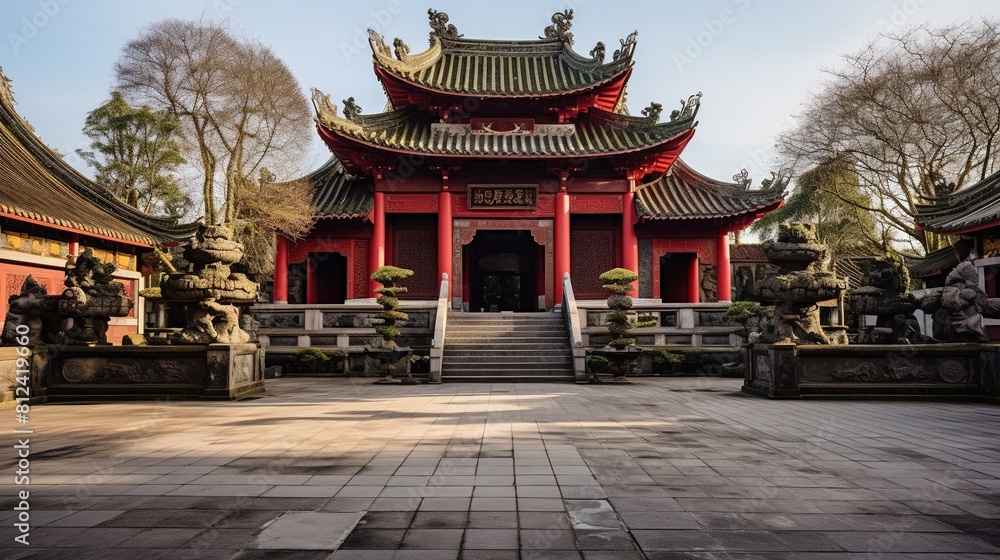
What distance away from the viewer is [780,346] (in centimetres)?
972

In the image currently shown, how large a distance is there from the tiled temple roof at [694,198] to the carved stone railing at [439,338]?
7.19 metres

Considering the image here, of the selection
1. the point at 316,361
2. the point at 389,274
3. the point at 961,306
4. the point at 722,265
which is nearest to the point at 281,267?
the point at 316,361

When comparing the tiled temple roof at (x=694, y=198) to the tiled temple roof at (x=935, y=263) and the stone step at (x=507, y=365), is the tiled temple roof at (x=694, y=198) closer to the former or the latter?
the tiled temple roof at (x=935, y=263)

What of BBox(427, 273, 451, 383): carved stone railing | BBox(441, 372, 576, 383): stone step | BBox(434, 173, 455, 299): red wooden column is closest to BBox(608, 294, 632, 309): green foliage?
BBox(441, 372, 576, 383): stone step

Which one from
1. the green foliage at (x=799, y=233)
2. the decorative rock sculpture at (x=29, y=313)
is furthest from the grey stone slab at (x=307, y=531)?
the green foliage at (x=799, y=233)

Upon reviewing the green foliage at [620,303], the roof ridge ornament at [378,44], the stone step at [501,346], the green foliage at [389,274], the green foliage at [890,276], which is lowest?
the stone step at [501,346]

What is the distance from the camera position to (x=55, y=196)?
605 inches

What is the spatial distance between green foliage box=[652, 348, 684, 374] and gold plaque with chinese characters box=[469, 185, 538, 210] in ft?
21.1

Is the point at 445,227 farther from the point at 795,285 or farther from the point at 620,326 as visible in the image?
the point at 795,285

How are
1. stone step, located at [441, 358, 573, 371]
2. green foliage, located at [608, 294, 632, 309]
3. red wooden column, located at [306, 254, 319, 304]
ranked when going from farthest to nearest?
red wooden column, located at [306, 254, 319, 304] → stone step, located at [441, 358, 573, 371] → green foliage, located at [608, 294, 632, 309]

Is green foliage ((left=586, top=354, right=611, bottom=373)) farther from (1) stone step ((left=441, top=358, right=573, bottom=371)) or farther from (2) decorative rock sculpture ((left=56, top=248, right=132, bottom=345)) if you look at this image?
(2) decorative rock sculpture ((left=56, top=248, right=132, bottom=345))

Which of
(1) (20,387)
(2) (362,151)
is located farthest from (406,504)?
(2) (362,151)

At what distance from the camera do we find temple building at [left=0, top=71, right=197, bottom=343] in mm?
13438

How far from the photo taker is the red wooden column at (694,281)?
20375 mm
